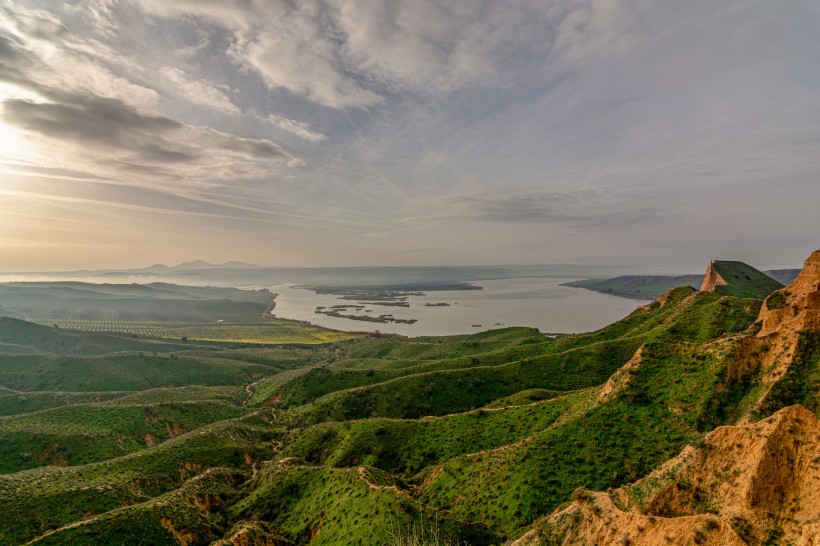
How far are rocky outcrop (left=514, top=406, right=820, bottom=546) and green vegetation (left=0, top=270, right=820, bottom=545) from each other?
157 inches

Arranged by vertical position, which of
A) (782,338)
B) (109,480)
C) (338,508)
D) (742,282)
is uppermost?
(742,282)

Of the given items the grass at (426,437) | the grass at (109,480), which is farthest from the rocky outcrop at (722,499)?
the grass at (109,480)

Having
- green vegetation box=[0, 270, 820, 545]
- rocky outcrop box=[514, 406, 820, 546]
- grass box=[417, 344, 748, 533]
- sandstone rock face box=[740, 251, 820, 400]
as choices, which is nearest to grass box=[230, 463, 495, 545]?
green vegetation box=[0, 270, 820, 545]

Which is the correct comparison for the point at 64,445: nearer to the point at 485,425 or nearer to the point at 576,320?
the point at 485,425

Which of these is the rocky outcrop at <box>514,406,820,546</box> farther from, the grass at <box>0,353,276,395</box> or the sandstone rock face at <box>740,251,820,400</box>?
the grass at <box>0,353,276,395</box>

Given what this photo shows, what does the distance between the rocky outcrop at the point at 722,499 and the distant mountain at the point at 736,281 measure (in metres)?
80.0

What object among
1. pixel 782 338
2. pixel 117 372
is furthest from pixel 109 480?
pixel 117 372

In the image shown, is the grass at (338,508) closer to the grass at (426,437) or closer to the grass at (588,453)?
the grass at (588,453)

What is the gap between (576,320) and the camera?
19838cm

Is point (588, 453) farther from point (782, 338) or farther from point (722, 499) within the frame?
point (782, 338)

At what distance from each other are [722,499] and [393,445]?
97.7ft

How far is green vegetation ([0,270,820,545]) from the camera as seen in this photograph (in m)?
Answer: 25.2

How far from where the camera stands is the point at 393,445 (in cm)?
3997

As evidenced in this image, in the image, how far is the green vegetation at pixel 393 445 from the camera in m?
25.2
